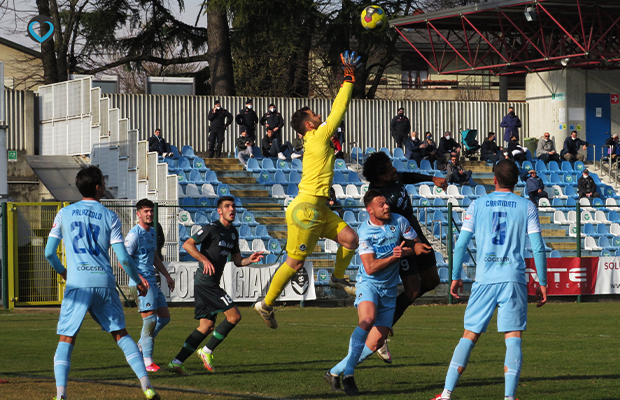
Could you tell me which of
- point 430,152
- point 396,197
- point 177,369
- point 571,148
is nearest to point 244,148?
point 430,152

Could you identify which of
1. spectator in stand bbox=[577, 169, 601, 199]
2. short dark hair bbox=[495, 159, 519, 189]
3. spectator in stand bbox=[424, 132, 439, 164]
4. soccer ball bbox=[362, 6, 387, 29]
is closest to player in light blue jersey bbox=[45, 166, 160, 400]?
short dark hair bbox=[495, 159, 519, 189]

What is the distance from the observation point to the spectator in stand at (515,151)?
93.8 feet

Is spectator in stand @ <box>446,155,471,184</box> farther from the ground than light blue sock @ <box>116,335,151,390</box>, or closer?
farther from the ground

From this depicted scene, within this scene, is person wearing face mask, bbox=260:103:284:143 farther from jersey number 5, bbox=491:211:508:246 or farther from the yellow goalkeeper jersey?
jersey number 5, bbox=491:211:508:246

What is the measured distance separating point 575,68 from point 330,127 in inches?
1062

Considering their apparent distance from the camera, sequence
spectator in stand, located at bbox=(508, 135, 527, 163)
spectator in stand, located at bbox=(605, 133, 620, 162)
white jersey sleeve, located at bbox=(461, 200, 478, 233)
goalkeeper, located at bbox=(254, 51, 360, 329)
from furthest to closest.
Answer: spectator in stand, located at bbox=(605, 133, 620, 162) < spectator in stand, located at bbox=(508, 135, 527, 163) < goalkeeper, located at bbox=(254, 51, 360, 329) < white jersey sleeve, located at bbox=(461, 200, 478, 233)

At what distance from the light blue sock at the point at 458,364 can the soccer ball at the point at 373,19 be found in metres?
6.33

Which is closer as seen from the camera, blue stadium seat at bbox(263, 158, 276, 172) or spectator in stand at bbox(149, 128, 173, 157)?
spectator in stand at bbox(149, 128, 173, 157)

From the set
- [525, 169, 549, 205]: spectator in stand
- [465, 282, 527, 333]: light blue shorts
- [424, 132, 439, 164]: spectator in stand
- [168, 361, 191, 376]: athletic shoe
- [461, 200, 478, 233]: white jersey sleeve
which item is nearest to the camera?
[465, 282, 527, 333]: light blue shorts

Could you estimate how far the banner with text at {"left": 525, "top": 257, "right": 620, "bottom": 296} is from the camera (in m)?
21.5

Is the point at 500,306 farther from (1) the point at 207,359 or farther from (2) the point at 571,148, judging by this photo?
(2) the point at 571,148

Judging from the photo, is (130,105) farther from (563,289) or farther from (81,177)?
(81,177)

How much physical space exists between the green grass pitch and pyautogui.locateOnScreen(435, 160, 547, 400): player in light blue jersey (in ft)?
3.23

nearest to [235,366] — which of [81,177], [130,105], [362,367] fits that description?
[362,367]
